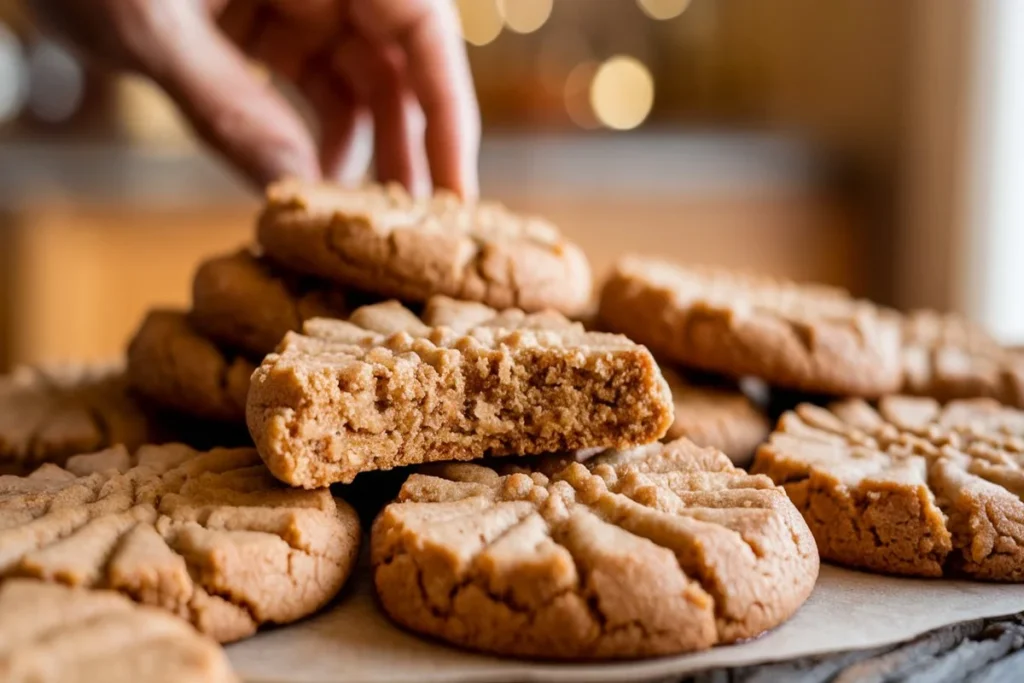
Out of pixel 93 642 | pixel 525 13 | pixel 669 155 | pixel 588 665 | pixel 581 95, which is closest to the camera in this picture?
pixel 93 642

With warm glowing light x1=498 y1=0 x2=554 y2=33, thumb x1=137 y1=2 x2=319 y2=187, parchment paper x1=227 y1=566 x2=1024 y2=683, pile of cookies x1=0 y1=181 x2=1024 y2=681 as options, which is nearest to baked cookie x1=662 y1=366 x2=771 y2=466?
pile of cookies x1=0 y1=181 x2=1024 y2=681

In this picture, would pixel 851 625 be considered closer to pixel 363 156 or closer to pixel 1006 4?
pixel 363 156

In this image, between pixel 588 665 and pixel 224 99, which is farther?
pixel 224 99

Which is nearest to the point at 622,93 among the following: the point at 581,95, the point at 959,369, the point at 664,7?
the point at 581,95

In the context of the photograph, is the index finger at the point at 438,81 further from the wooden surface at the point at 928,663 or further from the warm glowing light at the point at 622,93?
the warm glowing light at the point at 622,93

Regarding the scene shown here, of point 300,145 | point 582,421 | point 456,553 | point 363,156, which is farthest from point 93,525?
point 363,156

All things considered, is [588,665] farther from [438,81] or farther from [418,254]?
[438,81]
